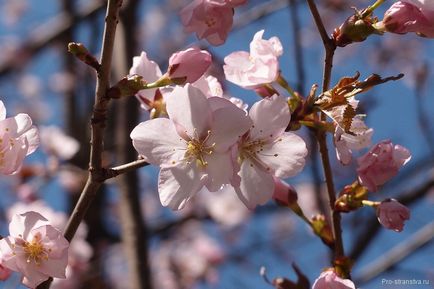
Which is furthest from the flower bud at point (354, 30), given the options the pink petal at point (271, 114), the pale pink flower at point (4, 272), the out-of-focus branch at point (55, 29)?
the out-of-focus branch at point (55, 29)

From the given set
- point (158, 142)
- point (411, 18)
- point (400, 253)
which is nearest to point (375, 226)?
point (400, 253)

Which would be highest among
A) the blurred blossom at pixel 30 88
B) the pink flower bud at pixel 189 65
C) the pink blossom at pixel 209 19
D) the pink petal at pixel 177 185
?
the pink blossom at pixel 209 19

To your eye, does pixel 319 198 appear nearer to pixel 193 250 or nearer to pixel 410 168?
pixel 410 168

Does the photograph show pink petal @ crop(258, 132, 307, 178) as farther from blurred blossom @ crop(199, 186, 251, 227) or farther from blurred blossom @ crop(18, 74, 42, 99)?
blurred blossom @ crop(18, 74, 42, 99)

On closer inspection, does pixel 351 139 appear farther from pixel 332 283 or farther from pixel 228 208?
pixel 228 208

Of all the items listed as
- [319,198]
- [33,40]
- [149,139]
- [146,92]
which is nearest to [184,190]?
[149,139]

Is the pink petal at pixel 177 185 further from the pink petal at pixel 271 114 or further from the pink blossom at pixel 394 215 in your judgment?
the pink blossom at pixel 394 215

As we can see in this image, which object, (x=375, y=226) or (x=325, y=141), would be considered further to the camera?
(x=375, y=226)
